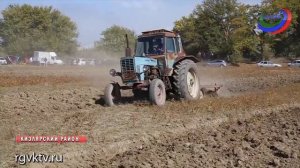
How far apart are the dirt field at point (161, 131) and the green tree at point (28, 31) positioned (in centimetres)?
6173

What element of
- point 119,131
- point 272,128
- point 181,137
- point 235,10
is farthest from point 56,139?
point 235,10

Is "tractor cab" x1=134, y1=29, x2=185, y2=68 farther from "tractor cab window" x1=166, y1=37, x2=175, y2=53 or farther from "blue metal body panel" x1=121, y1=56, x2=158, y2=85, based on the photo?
"blue metal body panel" x1=121, y1=56, x2=158, y2=85

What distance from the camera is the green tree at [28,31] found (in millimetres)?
72062

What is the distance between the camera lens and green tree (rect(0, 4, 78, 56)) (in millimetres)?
72062

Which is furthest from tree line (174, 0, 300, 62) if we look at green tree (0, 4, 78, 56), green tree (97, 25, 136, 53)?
green tree (0, 4, 78, 56)

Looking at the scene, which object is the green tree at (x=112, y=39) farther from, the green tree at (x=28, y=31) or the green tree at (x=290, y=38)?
the green tree at (x=290, y=38)

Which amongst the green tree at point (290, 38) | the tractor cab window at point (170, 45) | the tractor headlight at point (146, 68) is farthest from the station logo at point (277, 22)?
the tractor headlight at point (146, 68)

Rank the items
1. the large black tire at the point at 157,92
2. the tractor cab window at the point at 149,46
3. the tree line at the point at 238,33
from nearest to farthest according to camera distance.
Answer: the large black tire at the point at 157,92 → the tractor cab window at the point at 149,46 → the tree line at the point at 238,33

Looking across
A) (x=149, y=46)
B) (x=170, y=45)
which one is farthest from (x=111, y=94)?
(x=170, y=45)

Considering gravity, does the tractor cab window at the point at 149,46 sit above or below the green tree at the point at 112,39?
below

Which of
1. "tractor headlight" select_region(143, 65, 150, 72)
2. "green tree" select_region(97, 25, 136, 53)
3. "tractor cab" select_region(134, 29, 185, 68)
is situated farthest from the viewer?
"green tree" select_region(97, 25, 136, 53)

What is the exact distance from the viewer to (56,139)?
748cm

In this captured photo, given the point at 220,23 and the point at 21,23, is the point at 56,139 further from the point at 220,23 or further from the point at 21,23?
the point at 21,23

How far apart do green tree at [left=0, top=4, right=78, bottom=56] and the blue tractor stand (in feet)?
204
